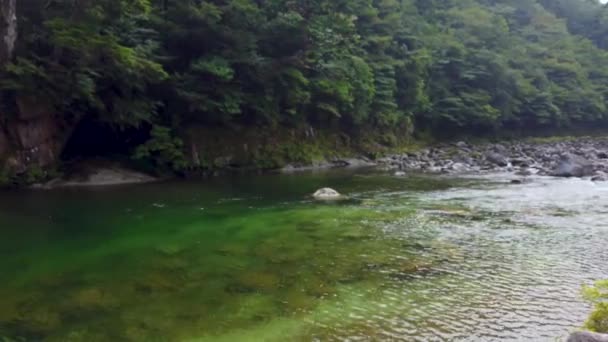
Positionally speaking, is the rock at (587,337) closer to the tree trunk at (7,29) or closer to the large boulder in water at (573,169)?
the large boulder in water at (573,169)

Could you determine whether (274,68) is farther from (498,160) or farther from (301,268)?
(301,268)

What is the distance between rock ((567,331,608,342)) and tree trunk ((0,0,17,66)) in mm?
17601

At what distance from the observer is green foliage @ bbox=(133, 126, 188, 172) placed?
20766 millimetres

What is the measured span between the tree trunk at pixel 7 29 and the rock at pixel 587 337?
57.7 feet

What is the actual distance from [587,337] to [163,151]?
18965mm

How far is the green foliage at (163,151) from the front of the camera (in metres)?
20.8

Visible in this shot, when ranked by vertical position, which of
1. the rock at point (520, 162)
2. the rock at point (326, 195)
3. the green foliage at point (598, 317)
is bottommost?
the rock at point (520, 162)

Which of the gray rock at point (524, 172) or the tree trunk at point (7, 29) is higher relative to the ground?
the tree trunk at point (7, 29)

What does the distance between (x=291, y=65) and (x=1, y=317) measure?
19724 millimetres

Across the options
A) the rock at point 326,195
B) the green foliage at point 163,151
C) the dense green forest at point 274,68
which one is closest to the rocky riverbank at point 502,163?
the dense green forest at point 274,68

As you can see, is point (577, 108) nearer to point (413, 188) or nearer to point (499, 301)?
point (413, 188)

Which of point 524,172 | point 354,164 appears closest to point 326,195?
point 524,172

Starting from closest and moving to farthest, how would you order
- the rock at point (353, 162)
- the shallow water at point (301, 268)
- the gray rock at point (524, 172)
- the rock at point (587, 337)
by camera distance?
the rock at point (587, 337) < the shallow water at point (301, 268) < the gray rock at point (524, 172) < the rock at point (353, 162)

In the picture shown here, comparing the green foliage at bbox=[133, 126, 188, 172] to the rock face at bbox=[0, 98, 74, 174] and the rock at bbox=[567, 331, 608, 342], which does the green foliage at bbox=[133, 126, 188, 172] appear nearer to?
the rock face at bbox=[0, 98, 74, 174]
